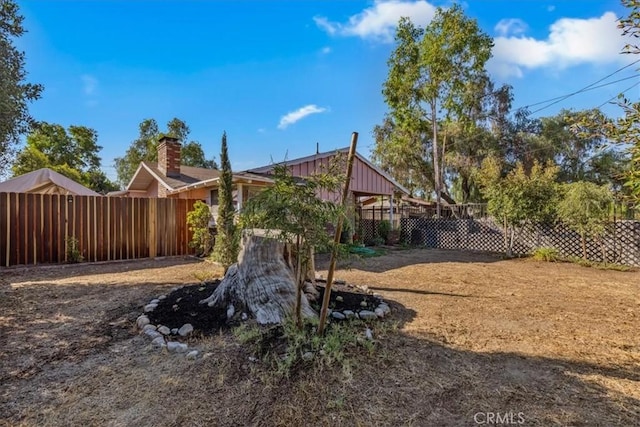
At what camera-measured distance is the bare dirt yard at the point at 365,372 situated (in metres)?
2.05

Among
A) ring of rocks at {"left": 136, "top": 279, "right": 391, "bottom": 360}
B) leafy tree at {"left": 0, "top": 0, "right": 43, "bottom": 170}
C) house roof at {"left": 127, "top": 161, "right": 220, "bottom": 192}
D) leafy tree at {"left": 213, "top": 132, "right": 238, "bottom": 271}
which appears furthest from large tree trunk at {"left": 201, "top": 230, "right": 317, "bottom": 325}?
house roof at {"left": 127, "top": 161, "right": 220, "bottom": 192}

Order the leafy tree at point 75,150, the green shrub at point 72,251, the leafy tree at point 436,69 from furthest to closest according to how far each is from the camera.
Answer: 1. the leafy tree at point 75,150
2. the leafy tree at point 436,69
3. the green shrub at point 72,251

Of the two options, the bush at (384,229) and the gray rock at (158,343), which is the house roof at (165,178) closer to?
the bush at (384,229)

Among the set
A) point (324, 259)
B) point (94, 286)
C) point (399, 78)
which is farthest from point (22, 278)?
point (399, 78)

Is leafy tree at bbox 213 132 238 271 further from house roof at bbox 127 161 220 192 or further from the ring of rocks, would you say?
house roof at bbox 127 161 220 192

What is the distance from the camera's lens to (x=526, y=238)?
33.2 ft

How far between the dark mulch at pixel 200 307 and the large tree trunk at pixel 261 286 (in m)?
0.15

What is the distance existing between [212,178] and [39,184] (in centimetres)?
460

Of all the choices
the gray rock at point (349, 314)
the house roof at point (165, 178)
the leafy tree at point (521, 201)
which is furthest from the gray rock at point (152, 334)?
the leafy tree at point (521, 201)

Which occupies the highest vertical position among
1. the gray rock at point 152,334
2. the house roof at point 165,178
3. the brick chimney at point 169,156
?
the brick chimney at point 169,156

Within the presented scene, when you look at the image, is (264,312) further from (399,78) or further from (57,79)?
(399,78)

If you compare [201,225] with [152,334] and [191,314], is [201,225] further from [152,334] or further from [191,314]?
[152,334]

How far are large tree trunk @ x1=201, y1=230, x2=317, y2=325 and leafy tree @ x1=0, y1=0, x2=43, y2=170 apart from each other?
3.76 metres

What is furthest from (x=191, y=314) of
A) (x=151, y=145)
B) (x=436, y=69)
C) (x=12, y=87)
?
(x=151, y=145)
